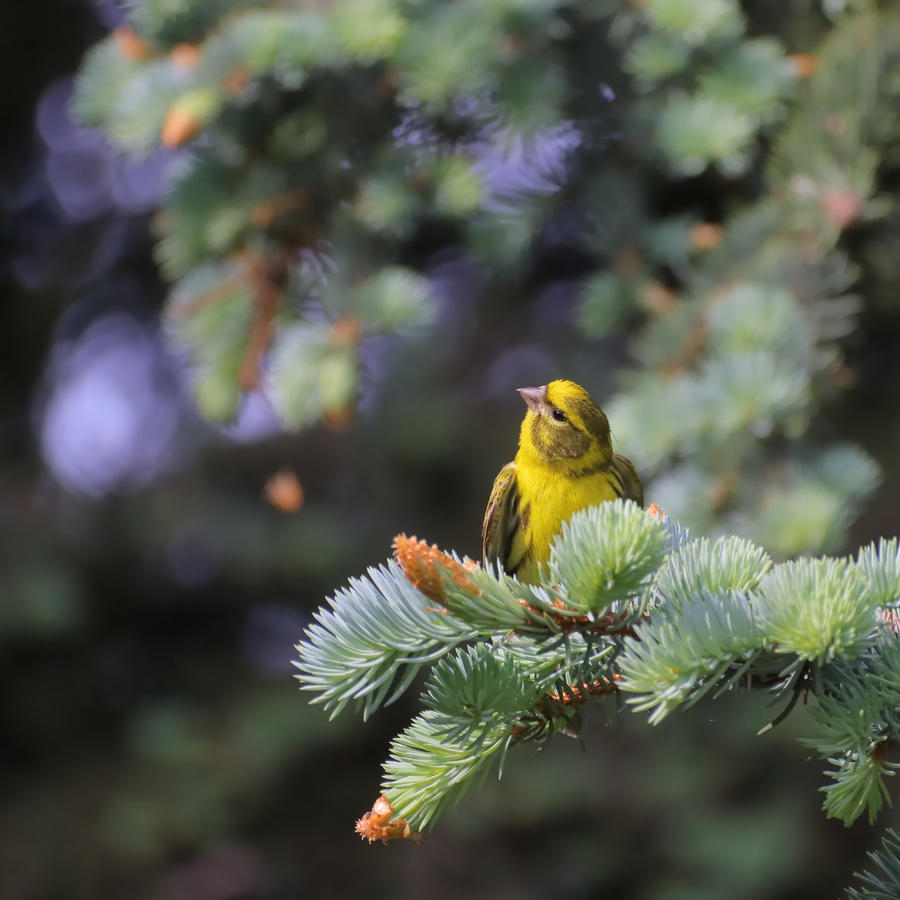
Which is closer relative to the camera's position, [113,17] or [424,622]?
[424,622]

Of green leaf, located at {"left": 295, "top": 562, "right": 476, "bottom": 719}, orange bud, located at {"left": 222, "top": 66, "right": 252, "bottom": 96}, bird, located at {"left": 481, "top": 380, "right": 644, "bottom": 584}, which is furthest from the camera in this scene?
orange bud, located at {"left": 222, "top": 66, "right": 252, "bottom": 96}

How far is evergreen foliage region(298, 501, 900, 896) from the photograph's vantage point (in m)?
1.08

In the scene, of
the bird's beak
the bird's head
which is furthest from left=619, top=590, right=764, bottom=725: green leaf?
the bird's beak

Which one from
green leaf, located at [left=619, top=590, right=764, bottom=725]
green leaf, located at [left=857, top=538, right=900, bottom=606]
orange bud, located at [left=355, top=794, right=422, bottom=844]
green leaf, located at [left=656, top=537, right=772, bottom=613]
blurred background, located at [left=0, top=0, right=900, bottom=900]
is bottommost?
blurred background, located at [left=0, top=0, right=900, bottom=900]

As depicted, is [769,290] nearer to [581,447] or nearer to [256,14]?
[581,447]

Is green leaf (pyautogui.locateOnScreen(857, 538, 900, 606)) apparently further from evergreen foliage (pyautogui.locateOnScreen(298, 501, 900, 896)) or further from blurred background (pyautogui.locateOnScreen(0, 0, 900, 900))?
blurred background (pyautogui.locateOnScreen(0, 0, 900, 900))

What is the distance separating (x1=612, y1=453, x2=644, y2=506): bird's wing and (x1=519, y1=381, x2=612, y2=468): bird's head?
25mm

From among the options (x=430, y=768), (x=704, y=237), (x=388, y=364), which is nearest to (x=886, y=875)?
(x=430, y=768)

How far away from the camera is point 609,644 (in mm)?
1249

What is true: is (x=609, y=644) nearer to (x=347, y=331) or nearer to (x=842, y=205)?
(x=347, y=331)

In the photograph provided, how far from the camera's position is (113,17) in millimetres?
4246

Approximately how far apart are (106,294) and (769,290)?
3266 millimetres

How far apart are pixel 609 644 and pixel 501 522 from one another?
109 cm

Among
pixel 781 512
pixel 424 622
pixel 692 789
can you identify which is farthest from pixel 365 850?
pixel 424 622
